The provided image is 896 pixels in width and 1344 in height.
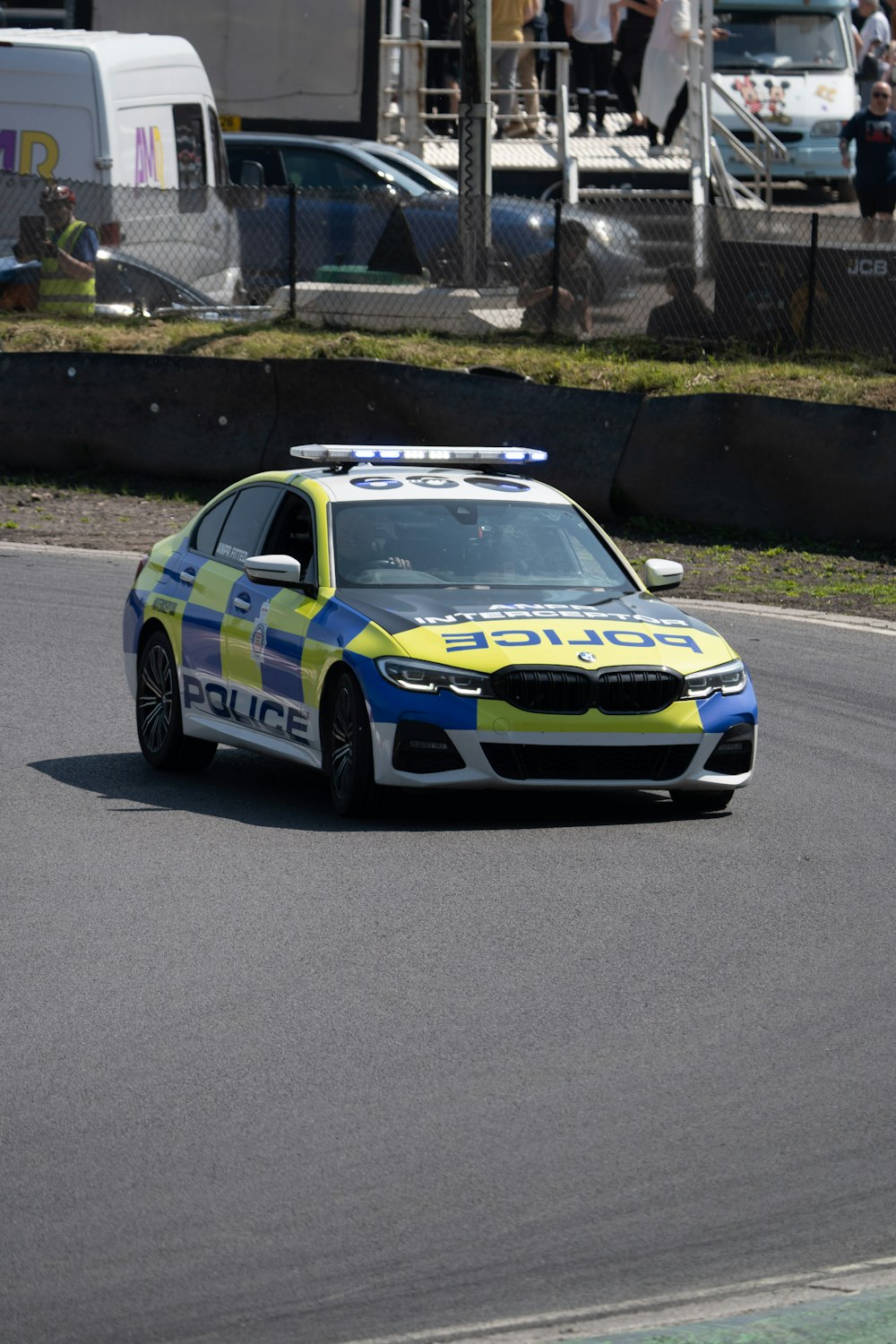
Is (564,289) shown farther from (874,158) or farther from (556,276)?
(874,158)

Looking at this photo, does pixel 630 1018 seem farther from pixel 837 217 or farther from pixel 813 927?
pixel 837 217

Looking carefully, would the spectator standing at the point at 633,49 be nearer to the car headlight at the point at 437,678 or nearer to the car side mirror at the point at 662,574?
the car side mirror at the point at 662,574

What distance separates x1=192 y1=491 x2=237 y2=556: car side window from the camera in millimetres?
11047

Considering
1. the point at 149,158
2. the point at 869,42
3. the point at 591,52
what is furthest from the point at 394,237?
the point at 869,42

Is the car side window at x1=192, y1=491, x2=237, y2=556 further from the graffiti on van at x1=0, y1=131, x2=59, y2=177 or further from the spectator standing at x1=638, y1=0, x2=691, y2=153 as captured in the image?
the spectator standing at x1=638, y1=0, x2=691, y2=153

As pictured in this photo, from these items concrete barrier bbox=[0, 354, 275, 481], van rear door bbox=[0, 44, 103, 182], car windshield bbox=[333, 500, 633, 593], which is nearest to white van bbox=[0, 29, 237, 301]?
van rear door bbox=[0, 44, 103, 182]

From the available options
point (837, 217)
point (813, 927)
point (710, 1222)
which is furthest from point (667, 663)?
point (837, 217)

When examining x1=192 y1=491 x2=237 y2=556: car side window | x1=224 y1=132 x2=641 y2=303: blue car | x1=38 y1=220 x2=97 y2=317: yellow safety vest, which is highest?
x1=224 y1=132 x2=641 y2=303: blue car

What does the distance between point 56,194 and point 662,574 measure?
41.1ft

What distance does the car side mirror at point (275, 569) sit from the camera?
9.86m

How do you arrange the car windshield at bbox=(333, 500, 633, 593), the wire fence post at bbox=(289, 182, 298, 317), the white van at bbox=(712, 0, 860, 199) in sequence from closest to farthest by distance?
the car windshield at bbox=(333, 500, 633, 593) < the wire fence post at bbox=(289, 182, 298, 317) < the white van at bbox=(712, 0, 860, 199)

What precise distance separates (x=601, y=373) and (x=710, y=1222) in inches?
612

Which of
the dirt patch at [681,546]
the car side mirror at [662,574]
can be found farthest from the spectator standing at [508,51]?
the car side mirror at [662,574]

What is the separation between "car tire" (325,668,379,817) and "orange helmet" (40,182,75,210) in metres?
12.9
